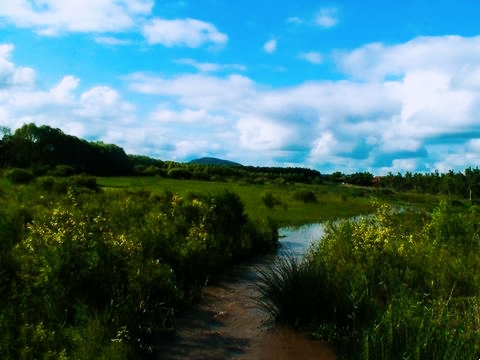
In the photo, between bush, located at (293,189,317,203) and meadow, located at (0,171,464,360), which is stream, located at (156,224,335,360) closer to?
meadow, located at (0,171,464,360)

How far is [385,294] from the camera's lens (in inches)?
497

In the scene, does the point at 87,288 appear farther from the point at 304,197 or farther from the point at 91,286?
the point at 304,197

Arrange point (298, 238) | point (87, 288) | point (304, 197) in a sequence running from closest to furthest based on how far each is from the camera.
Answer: point (87, 288), point (298, 238), point (304, 197)

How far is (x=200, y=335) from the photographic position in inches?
464

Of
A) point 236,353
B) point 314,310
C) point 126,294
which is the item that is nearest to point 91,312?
point 126,294

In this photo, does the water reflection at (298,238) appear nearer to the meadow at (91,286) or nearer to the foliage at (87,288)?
the meadow at (91,286)

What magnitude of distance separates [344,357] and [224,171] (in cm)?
13482

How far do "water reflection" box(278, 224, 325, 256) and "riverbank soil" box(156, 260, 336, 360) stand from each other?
960cm

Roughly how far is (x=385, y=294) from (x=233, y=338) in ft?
14.0

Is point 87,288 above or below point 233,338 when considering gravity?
above

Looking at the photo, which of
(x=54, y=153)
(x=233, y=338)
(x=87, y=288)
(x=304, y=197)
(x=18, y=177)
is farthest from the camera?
(x=54, y=153)

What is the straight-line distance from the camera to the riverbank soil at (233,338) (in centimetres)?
1062

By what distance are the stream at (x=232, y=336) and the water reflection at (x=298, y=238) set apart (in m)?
9.03

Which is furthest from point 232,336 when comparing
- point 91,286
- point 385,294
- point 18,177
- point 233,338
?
point 18,177
